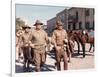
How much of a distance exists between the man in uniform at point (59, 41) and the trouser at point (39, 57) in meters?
0.14

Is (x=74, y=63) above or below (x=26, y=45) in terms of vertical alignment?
below

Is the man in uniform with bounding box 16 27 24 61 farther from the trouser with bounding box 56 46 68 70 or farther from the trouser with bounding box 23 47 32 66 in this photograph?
the trouser with bounding box 56 46 68 70

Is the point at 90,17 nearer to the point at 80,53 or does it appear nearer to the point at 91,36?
the point at 91,36

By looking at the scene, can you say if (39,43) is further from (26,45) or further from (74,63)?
(74,63)

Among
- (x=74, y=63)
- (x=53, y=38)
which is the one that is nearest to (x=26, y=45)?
(x=53, y=38)

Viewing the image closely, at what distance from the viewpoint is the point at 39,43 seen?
84.7 inches

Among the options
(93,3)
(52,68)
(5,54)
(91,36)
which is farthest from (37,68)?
(93,3)

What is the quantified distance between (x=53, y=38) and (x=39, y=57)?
0.24 metres

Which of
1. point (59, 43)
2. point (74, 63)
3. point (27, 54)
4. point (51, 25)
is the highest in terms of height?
point (51, 25)

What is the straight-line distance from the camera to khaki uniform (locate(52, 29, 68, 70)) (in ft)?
7.22

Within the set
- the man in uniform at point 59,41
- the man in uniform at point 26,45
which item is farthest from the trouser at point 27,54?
the man in uniform at point 59,41

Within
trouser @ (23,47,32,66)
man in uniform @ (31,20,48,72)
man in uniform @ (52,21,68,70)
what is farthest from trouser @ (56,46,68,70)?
trouser @ (23,47,32,66)

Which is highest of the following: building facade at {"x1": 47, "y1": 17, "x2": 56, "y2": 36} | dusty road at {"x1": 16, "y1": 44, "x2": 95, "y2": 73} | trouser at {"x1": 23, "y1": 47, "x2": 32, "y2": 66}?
building facade at {"x1": 47, "y1": 17, "x2": 56, "y2": 36}

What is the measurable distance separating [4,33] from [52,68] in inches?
23.2
